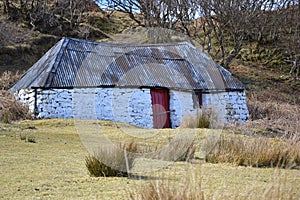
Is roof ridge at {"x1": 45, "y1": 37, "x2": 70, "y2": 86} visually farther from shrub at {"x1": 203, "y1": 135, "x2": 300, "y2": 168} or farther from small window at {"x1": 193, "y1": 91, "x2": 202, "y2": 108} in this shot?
shrub at {"x1": 203, "y1": 135, "x2": 300, "y2": 168}

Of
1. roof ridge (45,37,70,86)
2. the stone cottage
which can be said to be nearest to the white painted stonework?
the stone cottage

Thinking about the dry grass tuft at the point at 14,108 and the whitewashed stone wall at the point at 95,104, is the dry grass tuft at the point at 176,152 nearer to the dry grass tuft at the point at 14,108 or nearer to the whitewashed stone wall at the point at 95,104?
the whitewashed stone wall at the point at 95,104

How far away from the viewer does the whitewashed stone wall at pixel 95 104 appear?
1591 centimetres

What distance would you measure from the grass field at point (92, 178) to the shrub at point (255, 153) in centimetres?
31

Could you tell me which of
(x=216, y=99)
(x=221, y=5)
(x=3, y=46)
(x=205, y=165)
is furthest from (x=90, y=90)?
(x=221, y=5)

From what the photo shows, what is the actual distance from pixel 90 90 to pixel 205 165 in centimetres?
1007

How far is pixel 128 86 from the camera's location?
17.0m

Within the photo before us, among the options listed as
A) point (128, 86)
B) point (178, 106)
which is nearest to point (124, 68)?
point (128, 86)

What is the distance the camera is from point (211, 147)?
845 cm

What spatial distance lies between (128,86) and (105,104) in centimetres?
126

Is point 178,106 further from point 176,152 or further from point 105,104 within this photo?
point 176,152

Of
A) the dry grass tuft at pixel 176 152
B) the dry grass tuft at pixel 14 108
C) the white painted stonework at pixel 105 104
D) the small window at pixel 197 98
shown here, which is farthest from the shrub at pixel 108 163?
the small window at pixel 197 98

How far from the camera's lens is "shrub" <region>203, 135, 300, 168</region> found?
7.51 m

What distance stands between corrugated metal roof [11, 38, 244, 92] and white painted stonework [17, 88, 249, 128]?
0.31 m
